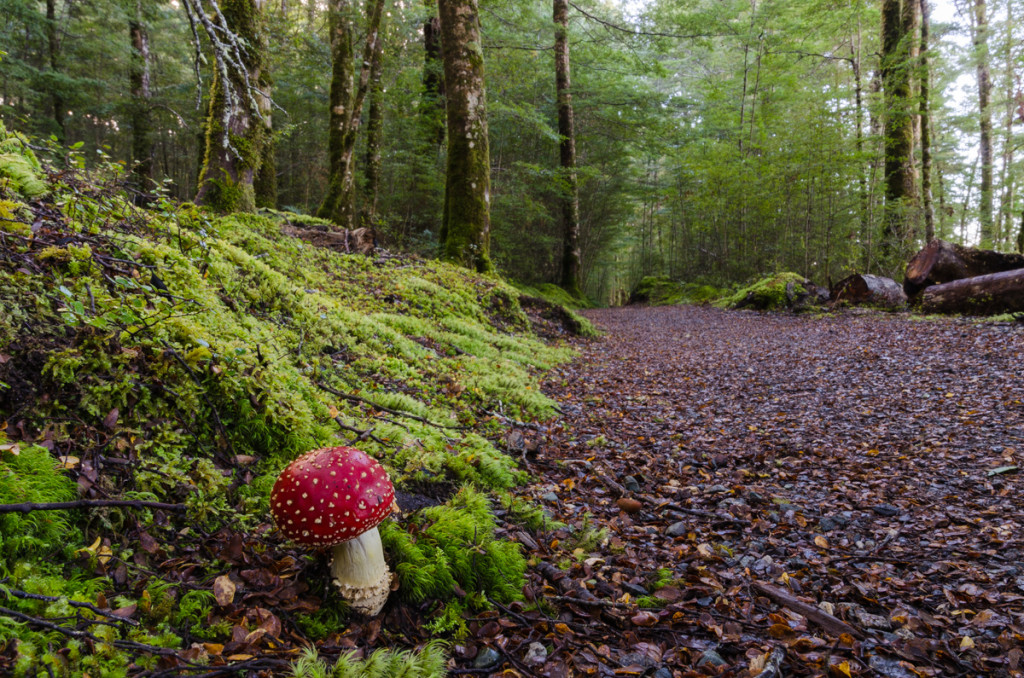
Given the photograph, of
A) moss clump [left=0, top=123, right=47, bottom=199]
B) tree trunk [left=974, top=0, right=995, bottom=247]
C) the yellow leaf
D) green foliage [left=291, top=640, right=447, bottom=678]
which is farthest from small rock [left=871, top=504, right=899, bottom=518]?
tree trunk [left=974, top=0, right=995, bottom=247]

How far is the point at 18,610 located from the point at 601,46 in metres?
19.3

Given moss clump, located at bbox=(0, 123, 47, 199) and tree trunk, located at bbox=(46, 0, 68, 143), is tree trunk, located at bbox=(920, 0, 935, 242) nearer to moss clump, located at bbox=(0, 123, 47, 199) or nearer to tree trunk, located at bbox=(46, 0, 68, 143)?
moss clump, located at bbox=(0, 123, 47, 199)

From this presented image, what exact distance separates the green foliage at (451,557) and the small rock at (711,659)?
2.68ft

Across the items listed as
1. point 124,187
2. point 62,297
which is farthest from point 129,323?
point 124,187

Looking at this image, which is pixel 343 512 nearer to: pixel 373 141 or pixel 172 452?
pixel 172 452

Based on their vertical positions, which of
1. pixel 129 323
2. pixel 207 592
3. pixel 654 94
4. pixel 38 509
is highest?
pixel 654 94

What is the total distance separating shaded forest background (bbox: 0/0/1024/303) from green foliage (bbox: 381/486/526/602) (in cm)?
1001

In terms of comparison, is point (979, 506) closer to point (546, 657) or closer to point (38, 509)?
point (546, 657)

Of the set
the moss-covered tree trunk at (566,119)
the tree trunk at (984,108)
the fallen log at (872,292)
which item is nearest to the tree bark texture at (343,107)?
the moss-covered tree trunk at (566,119)

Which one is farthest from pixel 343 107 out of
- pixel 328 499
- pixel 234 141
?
pixel 328 499

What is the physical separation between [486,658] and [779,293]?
529 inches

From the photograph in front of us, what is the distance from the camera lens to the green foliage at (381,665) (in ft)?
5.29

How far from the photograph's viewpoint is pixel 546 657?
197 centimetres

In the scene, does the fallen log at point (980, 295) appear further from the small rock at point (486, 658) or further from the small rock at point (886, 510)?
the small rock at point (486, 658)
